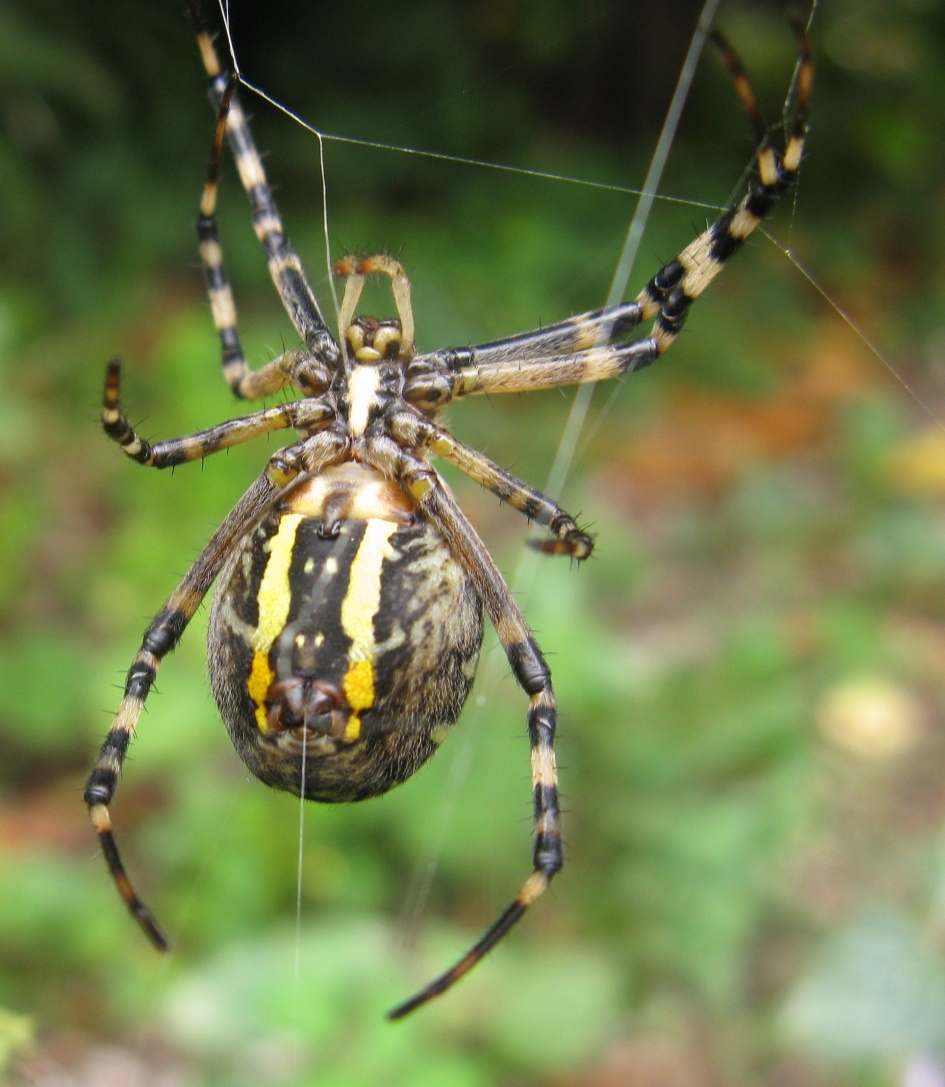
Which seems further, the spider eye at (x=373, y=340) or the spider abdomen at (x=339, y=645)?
the spider eye at (x=373, y=340)

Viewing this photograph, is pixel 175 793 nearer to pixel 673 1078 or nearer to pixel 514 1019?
pixel 514 1019

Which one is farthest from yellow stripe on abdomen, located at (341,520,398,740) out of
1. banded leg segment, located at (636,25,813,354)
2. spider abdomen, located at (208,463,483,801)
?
banded leg segment, located at (636,25,813,354)

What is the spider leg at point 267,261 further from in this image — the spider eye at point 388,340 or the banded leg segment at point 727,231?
the banded leg segment at point 727,231

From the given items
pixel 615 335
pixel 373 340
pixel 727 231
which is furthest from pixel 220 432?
pixel 727 231

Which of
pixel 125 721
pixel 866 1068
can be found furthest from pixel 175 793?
pixel 866 1068

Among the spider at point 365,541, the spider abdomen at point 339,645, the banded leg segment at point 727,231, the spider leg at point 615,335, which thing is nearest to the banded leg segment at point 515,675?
the spider at point 365,541

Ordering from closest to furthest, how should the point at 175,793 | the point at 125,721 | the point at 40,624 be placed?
the point at 125,721 < the point at 175,793 < the point at 40,624
